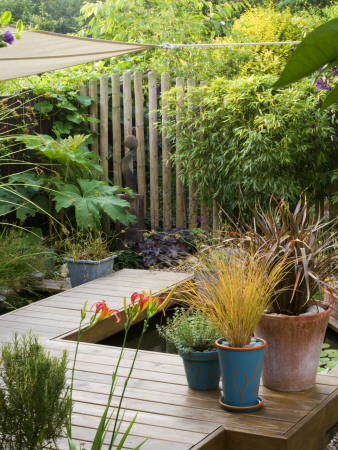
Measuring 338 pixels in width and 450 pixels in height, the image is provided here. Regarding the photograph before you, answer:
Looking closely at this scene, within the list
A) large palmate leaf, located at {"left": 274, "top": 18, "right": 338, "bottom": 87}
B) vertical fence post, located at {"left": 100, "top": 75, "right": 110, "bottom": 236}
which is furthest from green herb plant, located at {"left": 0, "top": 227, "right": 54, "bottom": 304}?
large palmate leaf, located at {"left": 274, "top": 18, "right": 338, "bottom": 87}

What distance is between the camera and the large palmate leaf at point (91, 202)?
5828 millimetres

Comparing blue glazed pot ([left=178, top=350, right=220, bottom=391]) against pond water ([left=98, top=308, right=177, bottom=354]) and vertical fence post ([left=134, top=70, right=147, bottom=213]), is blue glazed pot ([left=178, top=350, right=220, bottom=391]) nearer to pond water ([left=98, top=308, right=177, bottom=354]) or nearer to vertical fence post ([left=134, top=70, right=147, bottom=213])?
pond water ([left=98, top=308, right=177, bottom=354])

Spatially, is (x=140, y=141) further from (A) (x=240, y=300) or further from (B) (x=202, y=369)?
(A) (x=240, y=300)

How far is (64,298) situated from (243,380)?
2560mm

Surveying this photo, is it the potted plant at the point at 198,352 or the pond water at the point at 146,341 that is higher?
the potted plant at the point at 198,352

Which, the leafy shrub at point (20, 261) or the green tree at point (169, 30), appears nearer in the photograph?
the leafy shrub at point (20, 261)

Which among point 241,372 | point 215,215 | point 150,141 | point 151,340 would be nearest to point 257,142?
point 215,215

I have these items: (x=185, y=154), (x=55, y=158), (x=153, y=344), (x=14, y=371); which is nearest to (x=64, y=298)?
(x=153, y=344)

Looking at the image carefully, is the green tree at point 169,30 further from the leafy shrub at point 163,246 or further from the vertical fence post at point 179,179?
the leafy shrub at point 163,246

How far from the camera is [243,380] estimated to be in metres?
2.67

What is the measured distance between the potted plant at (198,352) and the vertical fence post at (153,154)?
12.8 ft

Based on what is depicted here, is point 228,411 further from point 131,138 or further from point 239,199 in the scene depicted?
point 131,138

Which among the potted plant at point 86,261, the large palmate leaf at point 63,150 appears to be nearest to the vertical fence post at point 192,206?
the large palmate leaf at point 63,150

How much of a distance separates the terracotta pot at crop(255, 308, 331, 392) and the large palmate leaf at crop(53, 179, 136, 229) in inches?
124
